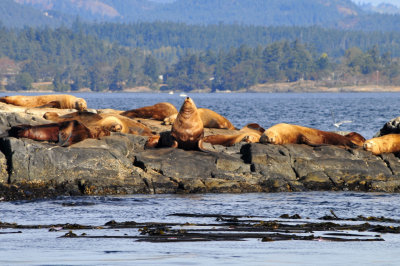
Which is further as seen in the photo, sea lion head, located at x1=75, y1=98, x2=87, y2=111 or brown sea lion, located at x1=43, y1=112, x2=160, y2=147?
sea lion head, located at x1=75, y1=98, x2=87, y2=111

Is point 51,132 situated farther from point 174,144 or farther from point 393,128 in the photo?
point 393,128

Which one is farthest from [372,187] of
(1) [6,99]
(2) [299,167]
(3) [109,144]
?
(1) [6,99]

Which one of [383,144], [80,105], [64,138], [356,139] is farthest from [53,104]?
[383,144]

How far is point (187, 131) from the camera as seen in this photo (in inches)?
789

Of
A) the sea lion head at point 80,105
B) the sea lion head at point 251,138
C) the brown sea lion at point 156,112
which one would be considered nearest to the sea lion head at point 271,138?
the sea lion head at point 251,138

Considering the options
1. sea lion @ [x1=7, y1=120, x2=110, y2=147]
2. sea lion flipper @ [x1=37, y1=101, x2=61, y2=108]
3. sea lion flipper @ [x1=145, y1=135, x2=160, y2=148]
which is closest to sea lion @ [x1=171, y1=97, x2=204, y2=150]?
sea lion flipper @ [x1=145, y1=135, x2=160, y2=148]

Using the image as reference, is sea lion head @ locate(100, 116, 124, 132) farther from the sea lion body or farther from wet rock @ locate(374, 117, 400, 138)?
wet rock @ locate(374, 117, 400, 138)

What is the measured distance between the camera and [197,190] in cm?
1812

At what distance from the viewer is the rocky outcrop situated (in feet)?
57.0

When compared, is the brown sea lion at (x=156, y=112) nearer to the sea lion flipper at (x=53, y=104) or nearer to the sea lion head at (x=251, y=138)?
the sea lion flipper at (x=53, y=104)

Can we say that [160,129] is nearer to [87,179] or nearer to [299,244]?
[87,179]

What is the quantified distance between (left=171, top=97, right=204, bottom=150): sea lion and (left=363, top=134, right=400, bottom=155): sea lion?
470 centimetres

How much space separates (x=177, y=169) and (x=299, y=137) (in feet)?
15.4

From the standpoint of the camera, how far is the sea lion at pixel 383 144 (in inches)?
824
